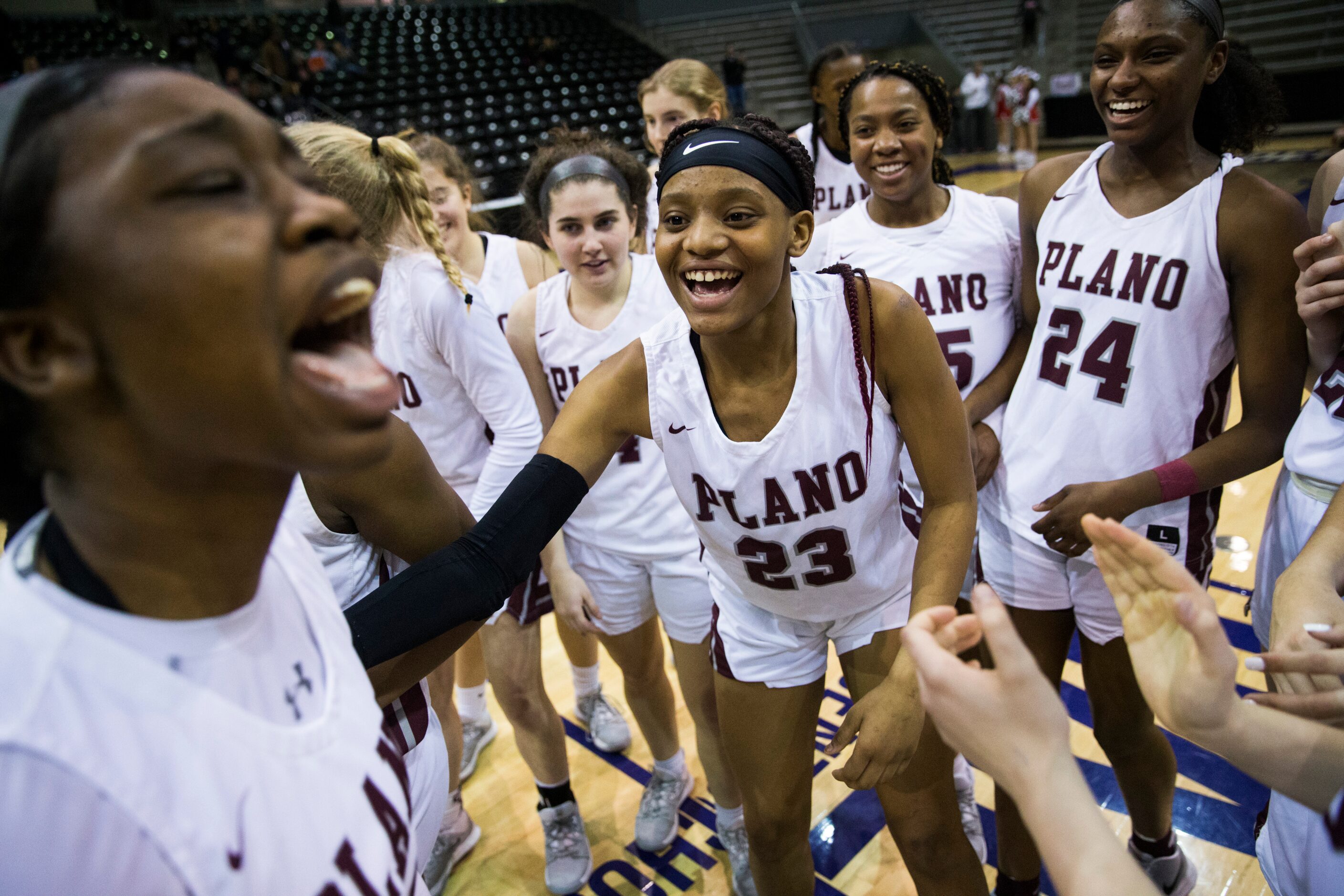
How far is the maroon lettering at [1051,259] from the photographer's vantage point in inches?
87.0

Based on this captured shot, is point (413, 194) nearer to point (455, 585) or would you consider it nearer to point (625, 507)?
point (625, 507)

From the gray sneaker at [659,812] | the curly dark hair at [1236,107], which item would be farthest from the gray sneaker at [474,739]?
the curly dark hair at [1236,107]

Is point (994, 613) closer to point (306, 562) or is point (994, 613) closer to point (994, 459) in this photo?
point (306, 562)

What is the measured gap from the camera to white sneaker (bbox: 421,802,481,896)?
8.57ft

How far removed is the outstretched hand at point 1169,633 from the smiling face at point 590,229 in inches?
70.0

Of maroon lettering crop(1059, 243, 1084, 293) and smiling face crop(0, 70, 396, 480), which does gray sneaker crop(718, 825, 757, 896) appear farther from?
smiling face crop(0, 70, 396, 480)

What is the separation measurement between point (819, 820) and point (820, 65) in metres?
3.26

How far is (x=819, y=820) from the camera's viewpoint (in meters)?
2.72

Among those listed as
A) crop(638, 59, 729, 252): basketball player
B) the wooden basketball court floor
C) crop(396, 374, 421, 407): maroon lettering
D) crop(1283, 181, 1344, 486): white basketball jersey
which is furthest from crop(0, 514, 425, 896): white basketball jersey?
crop(638, 59, 729, 252): basketball player

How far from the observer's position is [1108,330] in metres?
2.09

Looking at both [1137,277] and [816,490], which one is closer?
[816,490]

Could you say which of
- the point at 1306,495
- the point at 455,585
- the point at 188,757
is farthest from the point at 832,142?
the point at 188,757

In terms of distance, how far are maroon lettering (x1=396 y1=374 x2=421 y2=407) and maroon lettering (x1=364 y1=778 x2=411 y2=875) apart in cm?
164

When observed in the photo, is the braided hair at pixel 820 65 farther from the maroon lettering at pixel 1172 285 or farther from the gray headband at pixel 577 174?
the maroon lettering at pixel 1172 285
